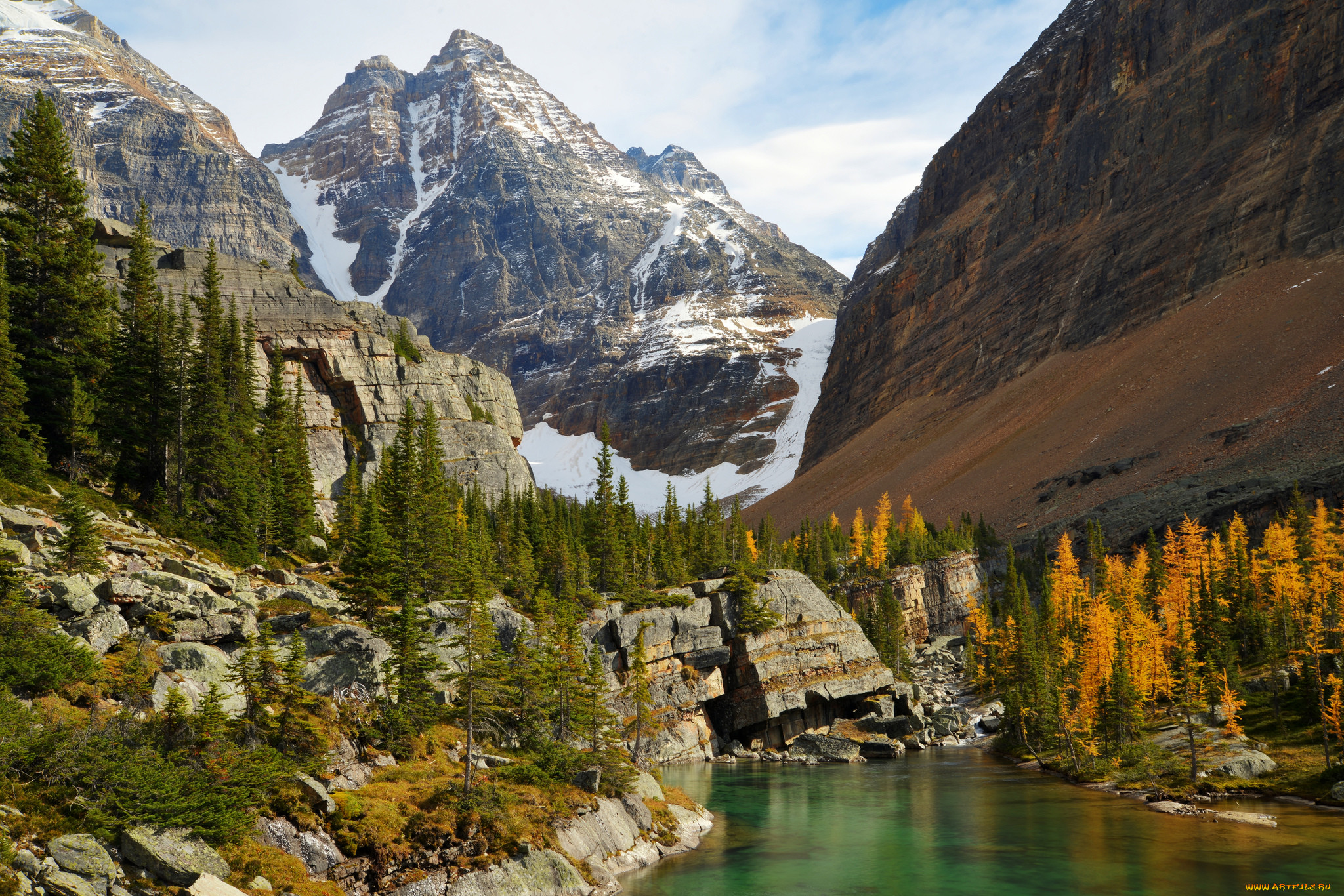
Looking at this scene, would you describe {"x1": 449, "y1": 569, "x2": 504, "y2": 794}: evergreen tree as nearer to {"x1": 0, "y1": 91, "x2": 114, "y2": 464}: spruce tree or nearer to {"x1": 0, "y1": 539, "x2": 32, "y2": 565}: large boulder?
{"x1": 0, "y1": 539, "x2": 32, "y2": 565}: large boulder

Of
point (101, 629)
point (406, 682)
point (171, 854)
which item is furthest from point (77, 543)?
point (171, 854)

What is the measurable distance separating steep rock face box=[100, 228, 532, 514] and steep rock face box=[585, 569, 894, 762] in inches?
1395

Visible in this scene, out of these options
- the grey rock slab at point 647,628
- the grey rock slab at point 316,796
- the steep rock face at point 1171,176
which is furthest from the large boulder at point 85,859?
the steep rock face at point 1171,176

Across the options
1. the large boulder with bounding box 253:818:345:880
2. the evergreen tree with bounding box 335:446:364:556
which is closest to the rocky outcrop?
the evergreen tree with bounding box 335:446:364:556

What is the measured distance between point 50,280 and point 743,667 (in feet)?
174

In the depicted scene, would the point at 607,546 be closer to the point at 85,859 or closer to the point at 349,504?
the point at 349,504

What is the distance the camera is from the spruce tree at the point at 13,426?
36688 millimetres

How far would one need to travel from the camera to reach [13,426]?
37219 millimetres

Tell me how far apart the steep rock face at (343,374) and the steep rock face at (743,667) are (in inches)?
1395

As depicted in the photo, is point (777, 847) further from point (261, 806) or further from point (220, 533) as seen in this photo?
point (220, 533)

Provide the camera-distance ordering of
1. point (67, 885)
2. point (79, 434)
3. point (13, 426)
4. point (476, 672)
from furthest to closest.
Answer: point (79, 434) < point (13, 426) < point (476, 672) < point (67, 885)

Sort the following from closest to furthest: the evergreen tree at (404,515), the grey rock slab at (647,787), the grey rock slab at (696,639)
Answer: the grey rock slab at (647,787), the evergreen tree at (404,515), the grey rock slab at (696,639)

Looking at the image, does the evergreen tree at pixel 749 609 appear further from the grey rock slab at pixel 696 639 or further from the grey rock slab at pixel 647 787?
the grey rock slab at pixel 647 787

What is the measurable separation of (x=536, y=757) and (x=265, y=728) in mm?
12815
